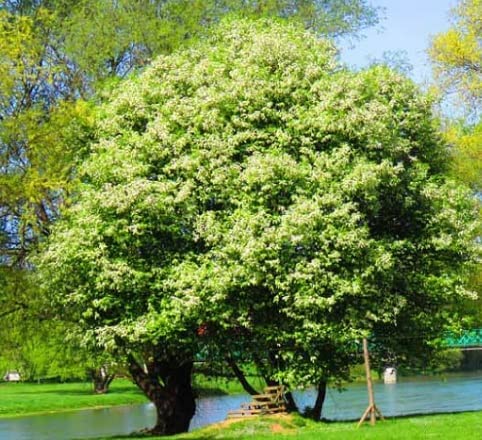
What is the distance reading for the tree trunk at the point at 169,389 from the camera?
121ft

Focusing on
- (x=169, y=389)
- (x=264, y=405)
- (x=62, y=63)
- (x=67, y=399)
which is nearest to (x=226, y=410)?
(x=169, y=389)

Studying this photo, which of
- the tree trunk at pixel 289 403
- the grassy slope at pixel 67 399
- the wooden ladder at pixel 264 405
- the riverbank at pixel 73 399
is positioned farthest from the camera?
the grassy slope at pixel 67 399

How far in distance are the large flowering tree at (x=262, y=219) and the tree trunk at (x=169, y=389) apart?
13 cm

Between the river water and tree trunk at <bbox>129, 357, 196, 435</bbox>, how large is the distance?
13.7 feet

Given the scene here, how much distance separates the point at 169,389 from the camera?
1469 inches

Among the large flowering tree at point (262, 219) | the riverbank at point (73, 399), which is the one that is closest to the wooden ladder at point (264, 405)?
the large flowering tree at point (262, 219)

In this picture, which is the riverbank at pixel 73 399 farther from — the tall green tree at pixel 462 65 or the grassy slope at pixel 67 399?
the tall green tree at pixel 462 65

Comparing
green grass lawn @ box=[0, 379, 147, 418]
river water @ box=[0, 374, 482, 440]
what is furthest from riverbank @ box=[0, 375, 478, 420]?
river water @ box=[0, 374, 482, 440]

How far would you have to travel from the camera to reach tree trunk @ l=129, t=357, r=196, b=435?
3675cm

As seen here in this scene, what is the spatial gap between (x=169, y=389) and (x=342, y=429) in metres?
12.3

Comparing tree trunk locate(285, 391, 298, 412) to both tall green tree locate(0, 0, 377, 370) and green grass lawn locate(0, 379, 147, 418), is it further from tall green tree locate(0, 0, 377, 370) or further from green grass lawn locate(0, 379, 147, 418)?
green grass lawn locate(0, 379, 147, 418)

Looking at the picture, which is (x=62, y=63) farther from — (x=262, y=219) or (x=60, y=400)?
(x=60, y=400)

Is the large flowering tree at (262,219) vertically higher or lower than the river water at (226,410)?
higher

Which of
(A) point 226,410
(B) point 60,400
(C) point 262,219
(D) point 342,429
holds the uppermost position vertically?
(C) point 262,219
